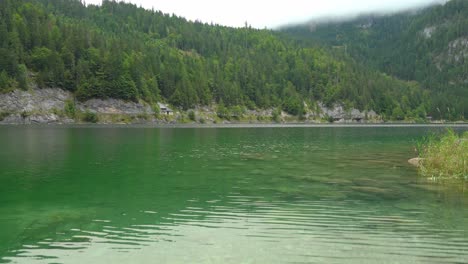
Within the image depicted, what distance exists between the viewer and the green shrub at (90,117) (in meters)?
169

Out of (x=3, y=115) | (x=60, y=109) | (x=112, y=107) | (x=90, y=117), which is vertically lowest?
(x=90, y=117)

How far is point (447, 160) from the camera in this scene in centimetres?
3175

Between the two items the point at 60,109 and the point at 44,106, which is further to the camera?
the point at 60,109

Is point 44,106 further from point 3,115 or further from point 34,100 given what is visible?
point 3,115

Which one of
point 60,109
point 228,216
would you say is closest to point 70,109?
point 60,109

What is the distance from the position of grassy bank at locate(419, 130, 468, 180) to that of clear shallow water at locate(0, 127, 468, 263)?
1.83 metres

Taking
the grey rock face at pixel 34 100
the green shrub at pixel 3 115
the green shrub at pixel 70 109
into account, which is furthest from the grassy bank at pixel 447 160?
the green shrub at pixel 70 109

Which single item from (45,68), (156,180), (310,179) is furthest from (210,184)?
(45,68)

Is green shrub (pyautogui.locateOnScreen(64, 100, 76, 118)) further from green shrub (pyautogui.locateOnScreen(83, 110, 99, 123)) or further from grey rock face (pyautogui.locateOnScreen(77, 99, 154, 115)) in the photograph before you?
grey rock face (pyautogui.locateOnScreen(77, 99, 154, 115))

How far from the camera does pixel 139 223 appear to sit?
17625 mm

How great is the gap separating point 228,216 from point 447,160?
20299 mm

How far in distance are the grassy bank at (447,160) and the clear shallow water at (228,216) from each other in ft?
5.99

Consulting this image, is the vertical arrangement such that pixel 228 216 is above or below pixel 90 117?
below

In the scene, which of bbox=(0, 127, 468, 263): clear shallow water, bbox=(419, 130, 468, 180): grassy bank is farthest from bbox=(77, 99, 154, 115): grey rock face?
bbox=(419, 130, 468, 180): grassy bank
